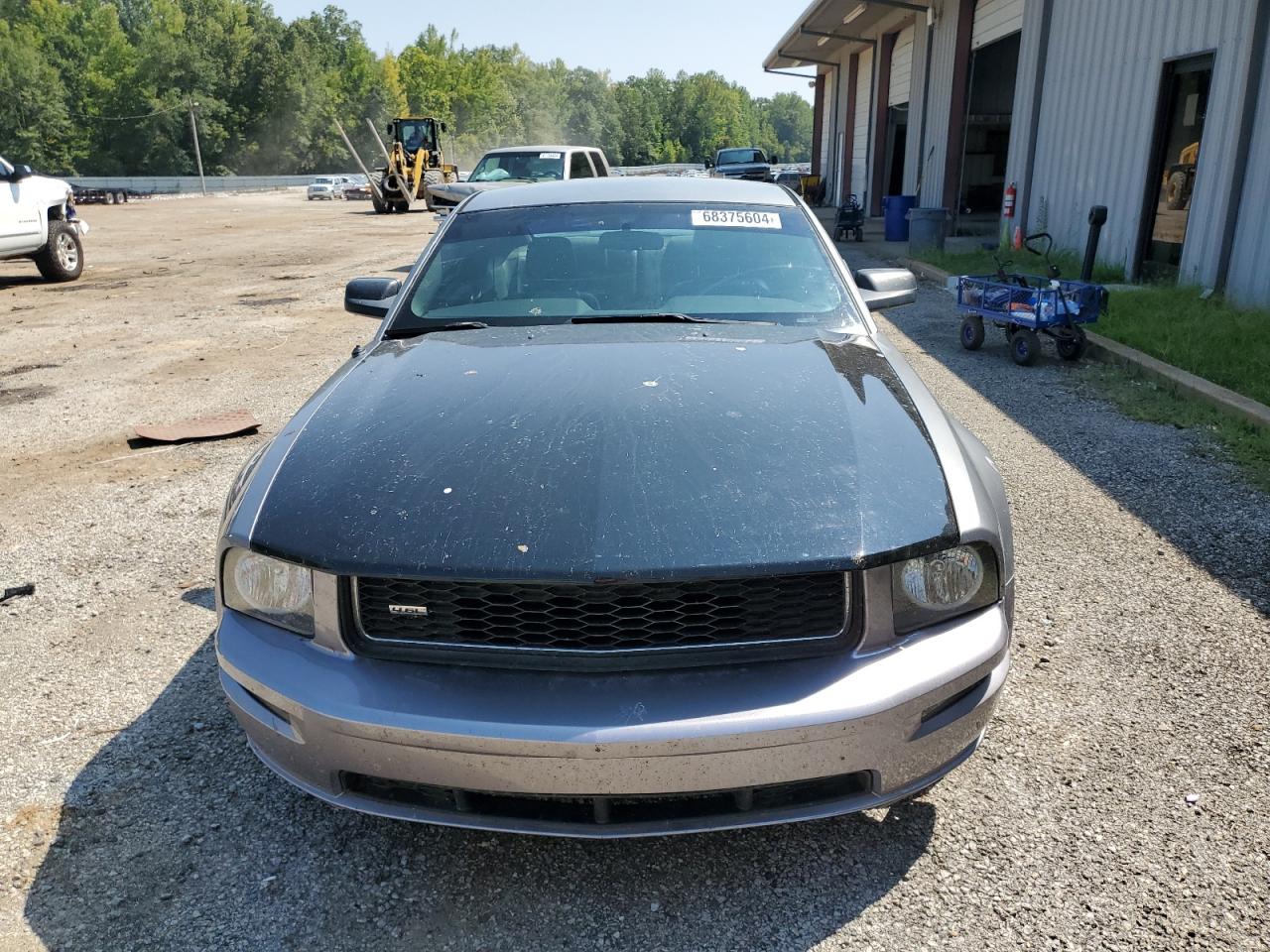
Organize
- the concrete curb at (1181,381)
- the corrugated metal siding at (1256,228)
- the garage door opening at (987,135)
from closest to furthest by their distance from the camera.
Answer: the concrete curb at (1181,381) < the corrugated metal siding at (1256,228) < the garage door opening at (987,135)

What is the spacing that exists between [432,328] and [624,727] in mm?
1982

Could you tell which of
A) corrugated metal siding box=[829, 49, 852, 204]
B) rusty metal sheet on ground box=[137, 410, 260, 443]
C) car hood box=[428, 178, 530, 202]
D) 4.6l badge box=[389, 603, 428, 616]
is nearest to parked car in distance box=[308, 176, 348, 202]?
corrugated metal siding box=[829, 49, 852, 204]

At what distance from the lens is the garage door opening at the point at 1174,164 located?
1014cm

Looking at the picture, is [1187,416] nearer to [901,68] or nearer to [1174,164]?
[1174,164]

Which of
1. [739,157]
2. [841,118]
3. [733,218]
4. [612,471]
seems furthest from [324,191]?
[612,471]

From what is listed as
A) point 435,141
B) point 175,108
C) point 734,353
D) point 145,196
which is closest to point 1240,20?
point 734,353

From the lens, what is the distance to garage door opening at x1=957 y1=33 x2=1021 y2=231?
24.6m

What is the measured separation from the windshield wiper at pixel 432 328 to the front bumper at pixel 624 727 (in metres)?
1.53

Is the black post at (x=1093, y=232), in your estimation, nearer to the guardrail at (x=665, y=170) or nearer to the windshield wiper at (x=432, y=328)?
the windshield wiper at (x=432, y=328)

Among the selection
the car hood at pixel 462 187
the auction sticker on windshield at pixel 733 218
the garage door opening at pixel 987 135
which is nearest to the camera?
the auction sticker on windshield at pixel 733 218

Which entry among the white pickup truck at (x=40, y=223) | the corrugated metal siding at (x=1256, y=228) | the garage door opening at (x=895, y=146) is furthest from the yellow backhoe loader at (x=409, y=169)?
the corrugated metal siding at (x=1256, y=228)

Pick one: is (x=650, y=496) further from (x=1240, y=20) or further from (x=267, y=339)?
(x=1240, y=20)

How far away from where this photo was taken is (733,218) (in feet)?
12.6

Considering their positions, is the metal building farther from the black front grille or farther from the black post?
the black front grille
